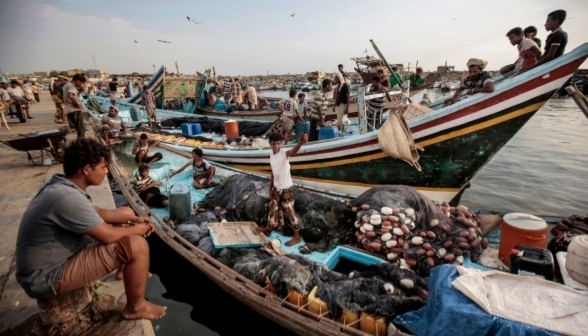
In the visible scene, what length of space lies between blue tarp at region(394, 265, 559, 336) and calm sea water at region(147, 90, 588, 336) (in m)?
2.12

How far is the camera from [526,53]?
534 centimetres

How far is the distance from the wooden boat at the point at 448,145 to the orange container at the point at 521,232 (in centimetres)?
191

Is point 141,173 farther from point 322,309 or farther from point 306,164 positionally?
point 322,309

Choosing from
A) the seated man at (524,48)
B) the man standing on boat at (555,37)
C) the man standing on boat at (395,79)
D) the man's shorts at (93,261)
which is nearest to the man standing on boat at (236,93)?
the man standing on boat at (395,79)

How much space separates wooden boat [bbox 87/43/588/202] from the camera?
4699mm

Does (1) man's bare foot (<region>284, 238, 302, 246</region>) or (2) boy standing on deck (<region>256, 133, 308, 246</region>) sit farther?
(1) man's bare foot (<region>284, 238, 302, 246</region>)

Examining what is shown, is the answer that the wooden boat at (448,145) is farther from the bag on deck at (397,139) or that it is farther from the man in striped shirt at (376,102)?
the man in striped shirt at (376,102)

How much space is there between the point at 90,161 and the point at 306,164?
503cm

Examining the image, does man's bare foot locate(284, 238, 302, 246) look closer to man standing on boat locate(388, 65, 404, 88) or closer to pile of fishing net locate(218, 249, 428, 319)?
pile of fishing net locate(218, 249, 428, 319)

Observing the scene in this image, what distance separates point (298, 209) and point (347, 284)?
82.3 inches

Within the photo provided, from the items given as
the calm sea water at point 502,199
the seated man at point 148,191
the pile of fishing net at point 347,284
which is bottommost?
the calm sea water at point 502,199

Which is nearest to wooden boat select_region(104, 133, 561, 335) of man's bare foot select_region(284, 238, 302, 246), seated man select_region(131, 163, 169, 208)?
man's bare foot select_region(284, 238, 302, 246)

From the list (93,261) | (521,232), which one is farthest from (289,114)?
(93,261)

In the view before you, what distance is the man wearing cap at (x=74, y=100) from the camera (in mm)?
8102
